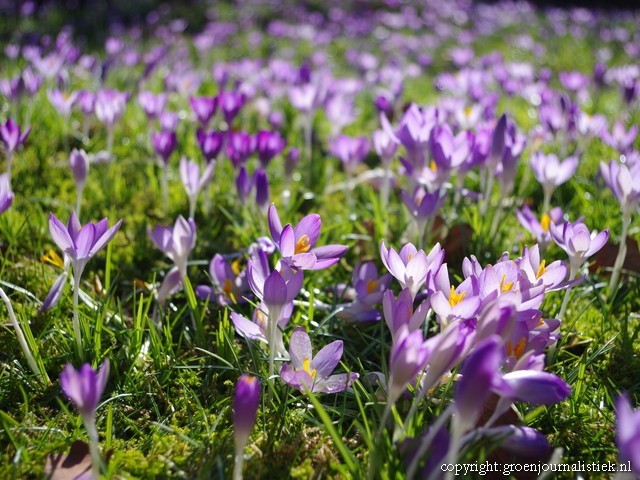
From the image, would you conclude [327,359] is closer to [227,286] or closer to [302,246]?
[302,246]

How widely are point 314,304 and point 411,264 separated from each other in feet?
1.65

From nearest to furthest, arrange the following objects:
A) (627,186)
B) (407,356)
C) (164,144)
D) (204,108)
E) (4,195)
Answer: (407,356) → (4,195) → (627,186) → (164,144) → (204,108)

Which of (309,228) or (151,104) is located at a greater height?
(309,228)

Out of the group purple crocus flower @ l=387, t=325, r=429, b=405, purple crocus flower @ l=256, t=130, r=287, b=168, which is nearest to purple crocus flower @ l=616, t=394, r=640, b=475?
purple crocus flower @ l=387, t=325, r=429, b=405

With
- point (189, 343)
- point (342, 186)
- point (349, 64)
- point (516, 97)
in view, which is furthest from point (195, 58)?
point (189, 343)

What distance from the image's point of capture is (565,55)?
6.88 meters

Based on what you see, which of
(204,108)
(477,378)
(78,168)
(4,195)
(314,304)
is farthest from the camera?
(204,108)

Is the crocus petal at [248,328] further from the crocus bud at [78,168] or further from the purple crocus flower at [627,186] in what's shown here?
the purple crocus flower at [627,186]

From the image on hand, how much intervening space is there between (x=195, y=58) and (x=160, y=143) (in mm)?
3866

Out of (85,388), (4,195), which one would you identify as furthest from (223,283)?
(85,388)

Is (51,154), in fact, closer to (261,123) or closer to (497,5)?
(261,123)

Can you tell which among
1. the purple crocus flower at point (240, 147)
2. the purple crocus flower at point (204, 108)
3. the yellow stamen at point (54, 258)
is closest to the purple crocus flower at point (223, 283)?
the yellow stamen at point (54, 258)

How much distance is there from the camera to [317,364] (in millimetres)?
1276

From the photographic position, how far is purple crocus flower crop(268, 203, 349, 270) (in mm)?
1212
